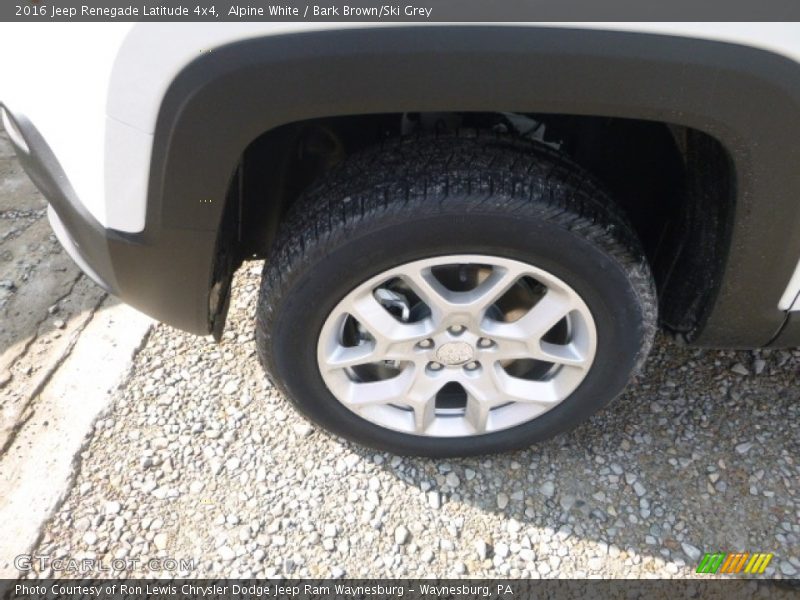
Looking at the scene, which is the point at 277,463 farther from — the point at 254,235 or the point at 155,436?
the point at 254,235

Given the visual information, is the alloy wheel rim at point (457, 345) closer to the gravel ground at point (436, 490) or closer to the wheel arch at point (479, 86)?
the gravel ground at point (436, 490)

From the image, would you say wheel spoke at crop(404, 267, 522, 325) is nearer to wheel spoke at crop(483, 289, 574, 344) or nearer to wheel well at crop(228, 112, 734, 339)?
wheel spoke at crop(483, 289, 574, 344)

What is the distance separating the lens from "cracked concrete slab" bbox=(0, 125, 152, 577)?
1.90m

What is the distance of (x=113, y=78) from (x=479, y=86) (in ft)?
2.29

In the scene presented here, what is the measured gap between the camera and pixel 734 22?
45.9 inches

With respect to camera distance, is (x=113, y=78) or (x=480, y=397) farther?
(x=480, y=397)

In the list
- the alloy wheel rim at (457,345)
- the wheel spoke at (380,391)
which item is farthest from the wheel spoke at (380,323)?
the wheel spoke at (380,391)

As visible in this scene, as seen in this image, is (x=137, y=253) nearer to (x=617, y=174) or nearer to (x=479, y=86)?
(x=479, y=86)

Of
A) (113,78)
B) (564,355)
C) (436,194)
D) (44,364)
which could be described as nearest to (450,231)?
(436,194)

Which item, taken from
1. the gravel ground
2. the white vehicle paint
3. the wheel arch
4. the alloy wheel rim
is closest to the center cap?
the alloy wheel rim

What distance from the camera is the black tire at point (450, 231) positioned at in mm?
1440

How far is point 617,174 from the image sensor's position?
182 centimetres

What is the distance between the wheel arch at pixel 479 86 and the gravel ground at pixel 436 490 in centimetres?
95

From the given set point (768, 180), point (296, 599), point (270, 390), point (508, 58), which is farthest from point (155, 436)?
point (768, 180)
